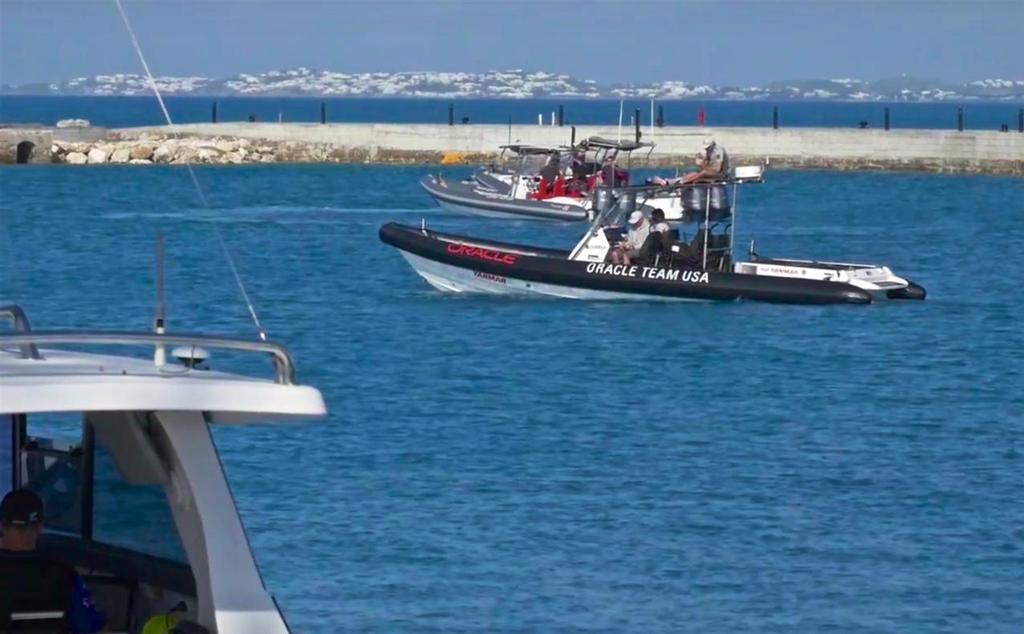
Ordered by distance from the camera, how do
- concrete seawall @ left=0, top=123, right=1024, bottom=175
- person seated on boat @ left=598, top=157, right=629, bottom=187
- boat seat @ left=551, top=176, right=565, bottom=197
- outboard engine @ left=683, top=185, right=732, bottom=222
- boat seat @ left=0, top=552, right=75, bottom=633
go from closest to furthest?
boat seat @ left=0, top=552, right=75, bottom=633 < outboard engine @ left=683, top=185, right=732, bottom=222 < person seated on boat @ left=598, top=157, right=629, bottom=187 < boat seat @ left=551, top=176, right=565, bottom=197 < concrete seawall @ left=0, top=123, right=1024, bottom=175

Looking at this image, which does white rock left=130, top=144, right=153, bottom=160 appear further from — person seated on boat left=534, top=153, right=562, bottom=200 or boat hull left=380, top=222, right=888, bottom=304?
boat hull left=380, top=222, right=888, bottom=304

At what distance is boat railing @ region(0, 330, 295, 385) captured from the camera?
510 cm

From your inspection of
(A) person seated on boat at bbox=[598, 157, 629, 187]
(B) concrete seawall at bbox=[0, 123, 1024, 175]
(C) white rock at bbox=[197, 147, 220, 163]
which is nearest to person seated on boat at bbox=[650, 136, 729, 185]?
(A) person seated on boat at bbox=[598, 157, 629, 187]

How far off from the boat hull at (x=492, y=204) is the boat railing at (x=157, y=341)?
32872 mm

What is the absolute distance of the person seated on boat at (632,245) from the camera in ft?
79.4

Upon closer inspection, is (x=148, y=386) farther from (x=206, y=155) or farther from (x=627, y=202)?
(x=206, y=155)

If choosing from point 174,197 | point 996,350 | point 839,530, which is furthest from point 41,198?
point 839,530

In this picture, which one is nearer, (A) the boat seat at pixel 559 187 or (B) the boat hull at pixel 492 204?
(B) the boat hull at pixel 492 204

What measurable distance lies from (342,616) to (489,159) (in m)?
54.5

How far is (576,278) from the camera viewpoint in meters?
24.7

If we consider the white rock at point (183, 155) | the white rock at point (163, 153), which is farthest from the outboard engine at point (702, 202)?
the white rock at point (163, 153)

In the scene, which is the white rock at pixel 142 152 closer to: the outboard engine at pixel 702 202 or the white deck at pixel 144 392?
the outboard engine at pixel 702 202

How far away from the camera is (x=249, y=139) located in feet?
223

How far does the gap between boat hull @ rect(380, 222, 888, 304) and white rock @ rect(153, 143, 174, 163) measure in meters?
39.6
